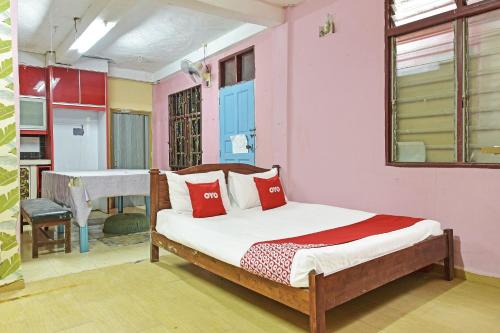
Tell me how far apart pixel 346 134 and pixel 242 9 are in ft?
5.96

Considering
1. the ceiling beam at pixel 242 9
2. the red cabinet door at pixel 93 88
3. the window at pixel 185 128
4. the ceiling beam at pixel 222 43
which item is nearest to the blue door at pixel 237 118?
the ceiling beam at pixel 222 43

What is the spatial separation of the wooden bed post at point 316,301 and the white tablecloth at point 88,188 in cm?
284

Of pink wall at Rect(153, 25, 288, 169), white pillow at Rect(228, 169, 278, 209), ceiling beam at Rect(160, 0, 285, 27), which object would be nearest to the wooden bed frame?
white pillow at Rect(228, 169, 278, 209)

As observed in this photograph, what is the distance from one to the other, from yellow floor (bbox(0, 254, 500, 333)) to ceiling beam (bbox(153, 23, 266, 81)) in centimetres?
341

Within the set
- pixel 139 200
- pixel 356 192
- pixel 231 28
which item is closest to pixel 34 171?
pixel 139 200

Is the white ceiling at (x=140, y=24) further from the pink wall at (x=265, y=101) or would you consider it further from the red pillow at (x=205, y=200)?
the red pillow at (x=205, y=200)

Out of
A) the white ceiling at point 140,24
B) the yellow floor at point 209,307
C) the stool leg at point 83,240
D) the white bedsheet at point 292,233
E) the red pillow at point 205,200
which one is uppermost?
the white ceiling at point 140,24

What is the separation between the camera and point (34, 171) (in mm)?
6039

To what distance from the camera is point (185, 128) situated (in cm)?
674

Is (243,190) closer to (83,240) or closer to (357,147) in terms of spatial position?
(357,147)

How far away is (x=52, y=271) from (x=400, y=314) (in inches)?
114

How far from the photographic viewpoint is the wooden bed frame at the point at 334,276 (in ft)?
6.20

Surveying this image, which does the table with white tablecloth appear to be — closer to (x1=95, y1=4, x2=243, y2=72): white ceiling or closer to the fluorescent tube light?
the fluorescent tube light

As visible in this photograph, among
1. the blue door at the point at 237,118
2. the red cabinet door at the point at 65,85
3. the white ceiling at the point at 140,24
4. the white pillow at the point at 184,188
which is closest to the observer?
the white pillow at the point at 184,188
